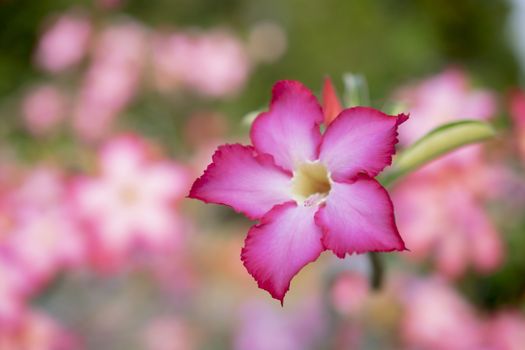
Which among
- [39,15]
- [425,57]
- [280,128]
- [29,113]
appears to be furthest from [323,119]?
[39,15]

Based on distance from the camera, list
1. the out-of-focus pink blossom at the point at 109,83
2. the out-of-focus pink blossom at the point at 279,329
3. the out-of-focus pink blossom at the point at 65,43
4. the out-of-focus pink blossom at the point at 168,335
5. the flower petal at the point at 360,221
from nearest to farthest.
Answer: the flower petal at the point at 360,221, the out-of-focus pink blossom at the point at 279,329, the out-of-focus pink blossom at the point at 168,335, the out-of-focus pink blossom at the point at 109,83, the out-of-focus pink blossom at the point at 65,43

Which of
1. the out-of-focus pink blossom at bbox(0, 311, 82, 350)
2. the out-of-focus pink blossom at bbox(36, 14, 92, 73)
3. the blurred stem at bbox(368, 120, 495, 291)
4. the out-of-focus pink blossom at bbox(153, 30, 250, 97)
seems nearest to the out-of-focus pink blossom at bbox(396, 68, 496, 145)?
the blurred stem at bbox(368, 120, 495, 291)

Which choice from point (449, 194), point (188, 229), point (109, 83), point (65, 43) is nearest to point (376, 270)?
point (449, 194)

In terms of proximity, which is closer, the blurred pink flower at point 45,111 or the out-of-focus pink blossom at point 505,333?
the out-of-focus pink blossom at point 505,333

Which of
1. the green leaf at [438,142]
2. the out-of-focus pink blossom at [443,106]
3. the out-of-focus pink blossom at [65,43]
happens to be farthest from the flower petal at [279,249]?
the out-of-focus pink blossom at [65,43]

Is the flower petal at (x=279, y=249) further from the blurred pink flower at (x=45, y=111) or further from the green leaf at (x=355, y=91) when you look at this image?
the blurred pink flower at (x=45, y=111)

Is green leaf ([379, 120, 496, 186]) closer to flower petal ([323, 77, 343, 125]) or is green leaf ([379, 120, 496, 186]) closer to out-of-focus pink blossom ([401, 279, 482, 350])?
flower petal ([323, 77, 343, 125])

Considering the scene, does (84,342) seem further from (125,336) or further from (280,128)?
(280,128)
